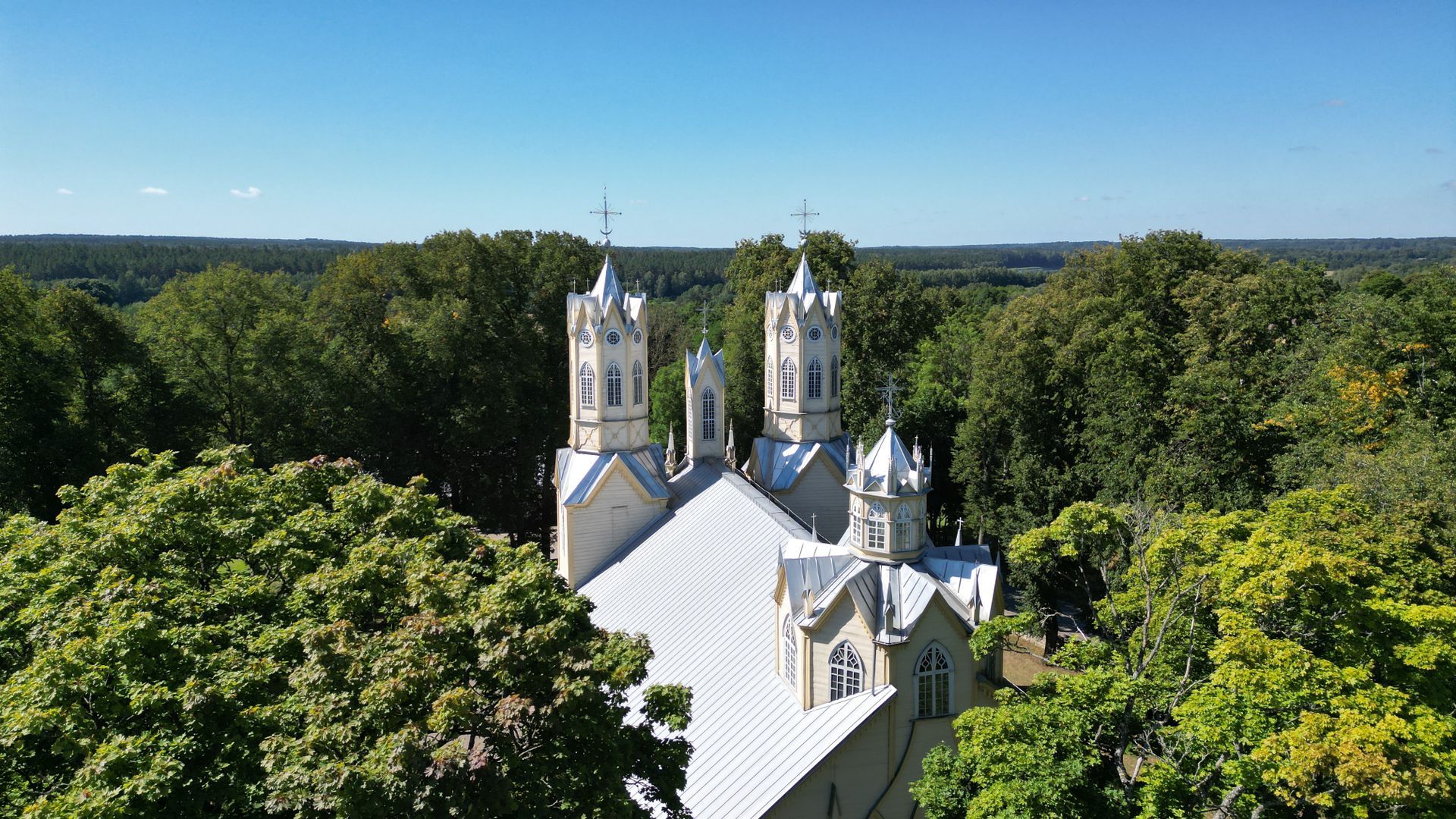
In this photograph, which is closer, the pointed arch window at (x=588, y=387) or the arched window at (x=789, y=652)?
the arched window at (x=789, y=652)

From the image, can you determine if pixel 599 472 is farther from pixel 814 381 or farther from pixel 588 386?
pixel 814 381

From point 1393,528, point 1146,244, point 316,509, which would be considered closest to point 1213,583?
point 1393,528

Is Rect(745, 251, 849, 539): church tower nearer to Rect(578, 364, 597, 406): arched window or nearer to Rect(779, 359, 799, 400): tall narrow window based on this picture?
Rect(779, 359, 799, 400): tall narrow window

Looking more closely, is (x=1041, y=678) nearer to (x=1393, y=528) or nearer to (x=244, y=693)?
(x=1393, y=528)

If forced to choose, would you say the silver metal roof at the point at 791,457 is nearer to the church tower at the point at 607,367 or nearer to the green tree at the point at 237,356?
the church tower at the point at 607,367

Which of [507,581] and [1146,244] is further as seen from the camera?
[1146,244]

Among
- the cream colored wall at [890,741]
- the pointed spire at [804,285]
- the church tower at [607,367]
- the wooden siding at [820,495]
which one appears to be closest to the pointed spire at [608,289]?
the church tower at [607,367]

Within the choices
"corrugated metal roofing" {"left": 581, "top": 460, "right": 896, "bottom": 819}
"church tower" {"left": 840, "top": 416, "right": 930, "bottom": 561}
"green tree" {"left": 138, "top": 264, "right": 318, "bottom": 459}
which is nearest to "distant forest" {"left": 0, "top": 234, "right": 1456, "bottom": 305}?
"green tree" {"left": 138, "top": 264, "right": 318, "bottom": 459}
